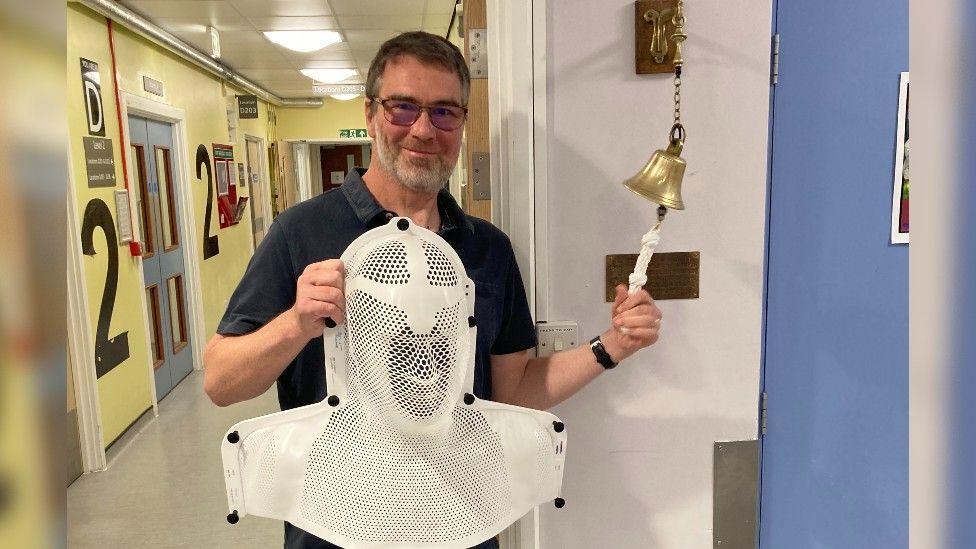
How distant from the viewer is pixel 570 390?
1324mm

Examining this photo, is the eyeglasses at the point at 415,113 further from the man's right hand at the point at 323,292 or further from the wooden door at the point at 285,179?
the wooden door at the point at 285,179

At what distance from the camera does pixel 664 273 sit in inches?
57.1

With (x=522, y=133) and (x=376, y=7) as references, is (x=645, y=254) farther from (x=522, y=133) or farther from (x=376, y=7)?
(x=376, y=7)

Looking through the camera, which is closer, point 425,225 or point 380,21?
point 425,225

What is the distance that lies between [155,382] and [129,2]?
252 centimetres

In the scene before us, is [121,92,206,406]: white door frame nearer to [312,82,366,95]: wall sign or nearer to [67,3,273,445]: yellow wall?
[67,3,273,445]: yellow wall

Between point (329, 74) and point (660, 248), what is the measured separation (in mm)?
6239

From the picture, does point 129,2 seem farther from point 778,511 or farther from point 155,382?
point 778,511

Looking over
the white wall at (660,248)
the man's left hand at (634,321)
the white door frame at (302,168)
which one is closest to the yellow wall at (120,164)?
the white wall at (660,248)

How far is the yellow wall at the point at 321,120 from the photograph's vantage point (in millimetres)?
9141

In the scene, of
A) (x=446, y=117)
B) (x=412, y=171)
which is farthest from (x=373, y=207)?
(x=446, y=117)

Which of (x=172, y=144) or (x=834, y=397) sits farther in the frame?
(x=172, y=144)
